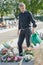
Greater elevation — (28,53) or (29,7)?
(28,53)

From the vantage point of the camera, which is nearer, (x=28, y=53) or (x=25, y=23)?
(x=28, y=53)

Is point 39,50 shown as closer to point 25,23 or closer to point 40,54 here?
point 40,54

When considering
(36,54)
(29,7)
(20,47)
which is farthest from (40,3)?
(36,54)

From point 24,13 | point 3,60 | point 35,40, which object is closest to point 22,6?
point 24,13

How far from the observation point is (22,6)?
346 inches

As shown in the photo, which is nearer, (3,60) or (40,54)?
(40,54)

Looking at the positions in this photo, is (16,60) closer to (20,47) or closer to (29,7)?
(20,47)

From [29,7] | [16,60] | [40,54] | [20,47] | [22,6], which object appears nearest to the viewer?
[40,54]

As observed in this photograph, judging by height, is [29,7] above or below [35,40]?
below

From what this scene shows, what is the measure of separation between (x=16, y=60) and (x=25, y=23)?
1.63 meters

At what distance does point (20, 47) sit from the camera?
959cm

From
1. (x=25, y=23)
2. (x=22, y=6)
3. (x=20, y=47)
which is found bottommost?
(x=20, y=47)

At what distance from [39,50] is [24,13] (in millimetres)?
5663

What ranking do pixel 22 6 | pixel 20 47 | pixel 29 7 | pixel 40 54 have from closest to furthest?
pixel 40 54, pixel 22 6, pixel 20 47, pixel 29 7
